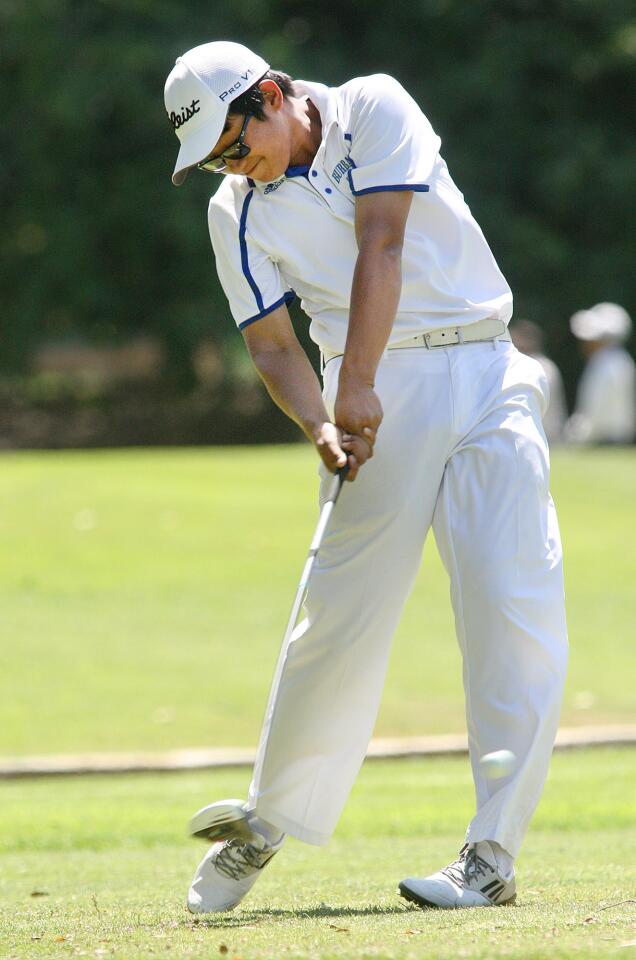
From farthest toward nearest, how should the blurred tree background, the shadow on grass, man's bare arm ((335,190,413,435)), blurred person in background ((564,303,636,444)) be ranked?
the blurred tree background < blurred person in background ((564,303,636,444)) < man's bare arm ((335,190,413,435)) < the shadow on grass

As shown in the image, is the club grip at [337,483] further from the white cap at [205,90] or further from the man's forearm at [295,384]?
the white cap at [205,90]

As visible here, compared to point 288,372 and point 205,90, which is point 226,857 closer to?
point 288,372

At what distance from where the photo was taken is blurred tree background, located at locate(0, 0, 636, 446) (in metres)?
29.8

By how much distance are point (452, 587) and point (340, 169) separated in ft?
3.71

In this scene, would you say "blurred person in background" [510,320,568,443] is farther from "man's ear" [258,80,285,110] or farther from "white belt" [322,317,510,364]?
"man's ear" [258,80,285,110]

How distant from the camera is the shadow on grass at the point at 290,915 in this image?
13.6 feet

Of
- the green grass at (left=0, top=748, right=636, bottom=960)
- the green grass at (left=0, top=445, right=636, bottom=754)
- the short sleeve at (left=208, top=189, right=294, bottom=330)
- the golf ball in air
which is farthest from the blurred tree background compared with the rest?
the golf ball in air

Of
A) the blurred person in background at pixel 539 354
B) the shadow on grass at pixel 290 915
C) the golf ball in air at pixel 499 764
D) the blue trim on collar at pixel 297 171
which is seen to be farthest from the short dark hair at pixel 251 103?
the blurred person in background at pixel 539 354

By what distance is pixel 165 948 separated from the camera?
11.8ft

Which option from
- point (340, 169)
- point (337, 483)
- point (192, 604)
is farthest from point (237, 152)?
point (192, 604)

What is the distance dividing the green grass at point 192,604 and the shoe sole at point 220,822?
17.4 ft

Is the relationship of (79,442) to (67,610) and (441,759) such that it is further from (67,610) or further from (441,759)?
(441,759)

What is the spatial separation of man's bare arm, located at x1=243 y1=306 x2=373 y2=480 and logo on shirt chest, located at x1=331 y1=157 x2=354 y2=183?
14.7 inches

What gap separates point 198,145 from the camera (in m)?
4.38
